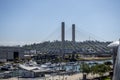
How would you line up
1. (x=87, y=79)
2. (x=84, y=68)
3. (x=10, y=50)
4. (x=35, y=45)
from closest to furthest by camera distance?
(x=87, y=79) → (x=84, y=68) → (x=10, y=50) → (x=35, y=45)

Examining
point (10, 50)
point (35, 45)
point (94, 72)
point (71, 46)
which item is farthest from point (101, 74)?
point (35, 45)

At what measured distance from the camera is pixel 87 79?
1041 inches

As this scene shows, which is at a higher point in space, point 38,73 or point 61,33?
point 61,33

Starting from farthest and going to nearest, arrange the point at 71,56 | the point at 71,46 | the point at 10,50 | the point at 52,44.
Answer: the point at 52,44 → the point at 71,46 → the point at 71,56 → the point at 10,50

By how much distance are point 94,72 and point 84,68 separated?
5.10 ft

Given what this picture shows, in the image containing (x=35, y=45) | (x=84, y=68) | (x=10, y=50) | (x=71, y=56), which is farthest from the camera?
(x=35, y=45)

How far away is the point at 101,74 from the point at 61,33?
42.3 meters

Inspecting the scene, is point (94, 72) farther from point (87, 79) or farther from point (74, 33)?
point (74, 33)

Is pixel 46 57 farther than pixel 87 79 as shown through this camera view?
Yes

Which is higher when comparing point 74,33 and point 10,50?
point 74,33

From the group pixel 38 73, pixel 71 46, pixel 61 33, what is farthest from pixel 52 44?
pixel 38 73

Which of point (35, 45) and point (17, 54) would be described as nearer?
point (17, 54)

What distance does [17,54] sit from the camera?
214 feet

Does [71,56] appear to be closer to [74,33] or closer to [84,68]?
[74,33]
